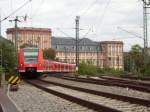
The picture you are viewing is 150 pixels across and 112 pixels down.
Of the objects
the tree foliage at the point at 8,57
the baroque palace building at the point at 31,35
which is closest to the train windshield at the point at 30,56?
the tree foliage at the point at 8,57

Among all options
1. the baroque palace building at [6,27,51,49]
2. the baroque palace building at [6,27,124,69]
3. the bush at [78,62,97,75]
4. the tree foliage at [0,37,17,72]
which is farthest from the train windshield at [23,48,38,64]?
the baroque palace building at [6,27,124,69]

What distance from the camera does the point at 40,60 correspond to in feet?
172

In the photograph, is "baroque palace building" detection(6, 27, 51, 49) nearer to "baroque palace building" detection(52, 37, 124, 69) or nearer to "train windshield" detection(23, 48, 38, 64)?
"baroque palace building" detection(52, 37, 124, 69)

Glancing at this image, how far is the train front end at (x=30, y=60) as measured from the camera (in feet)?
171

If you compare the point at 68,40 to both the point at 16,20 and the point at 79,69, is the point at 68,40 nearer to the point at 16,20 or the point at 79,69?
the point at 79,69

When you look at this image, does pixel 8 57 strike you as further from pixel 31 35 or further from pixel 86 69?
pixel 31 35

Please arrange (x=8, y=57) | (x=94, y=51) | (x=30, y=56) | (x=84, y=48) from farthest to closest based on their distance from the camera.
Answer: (x=84, y=48) < (x=94, y=51) < (x=8, y=57) < (x=30, y=56)

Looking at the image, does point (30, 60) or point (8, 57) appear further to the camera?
point (8, 57)

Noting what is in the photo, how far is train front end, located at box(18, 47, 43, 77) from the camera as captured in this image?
2046 inches

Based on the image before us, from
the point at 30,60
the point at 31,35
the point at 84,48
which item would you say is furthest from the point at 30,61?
the point at 84,48

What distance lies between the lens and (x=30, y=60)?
2055 inches

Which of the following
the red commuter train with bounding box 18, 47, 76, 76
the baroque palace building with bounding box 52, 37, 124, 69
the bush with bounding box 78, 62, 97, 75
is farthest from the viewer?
the baroque palace building with bounding box 52, 37, 124, 69

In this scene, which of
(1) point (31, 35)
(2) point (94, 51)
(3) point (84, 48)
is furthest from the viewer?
(3) point (84, 48)

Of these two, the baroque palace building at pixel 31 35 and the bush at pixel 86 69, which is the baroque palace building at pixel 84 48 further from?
the bush at pixel 86 69
